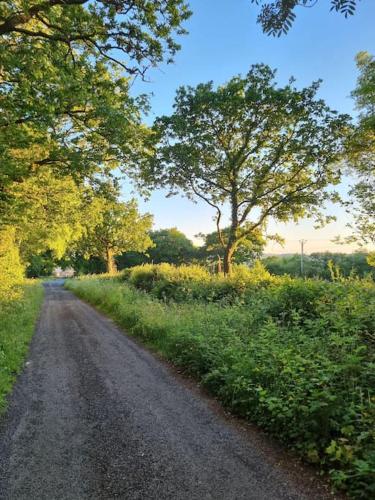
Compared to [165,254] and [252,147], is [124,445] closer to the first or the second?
[252,147]

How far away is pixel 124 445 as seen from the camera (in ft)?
15.1

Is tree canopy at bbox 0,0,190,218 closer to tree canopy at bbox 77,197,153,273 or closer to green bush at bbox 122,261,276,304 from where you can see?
green bush at bbox 122,261,276,304

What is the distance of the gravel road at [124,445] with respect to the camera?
12.0ft

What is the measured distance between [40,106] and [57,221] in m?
10.2

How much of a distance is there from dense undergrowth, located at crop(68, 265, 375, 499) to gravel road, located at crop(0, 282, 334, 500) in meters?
0.49

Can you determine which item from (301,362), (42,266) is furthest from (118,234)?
(301,362)

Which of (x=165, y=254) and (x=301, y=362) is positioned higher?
(x=165, y=254)

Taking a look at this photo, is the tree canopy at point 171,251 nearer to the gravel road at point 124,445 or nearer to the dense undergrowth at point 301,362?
the dense undergrowth at point 301,362

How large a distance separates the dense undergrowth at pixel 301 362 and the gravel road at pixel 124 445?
49 centimetres

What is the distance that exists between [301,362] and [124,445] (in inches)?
113

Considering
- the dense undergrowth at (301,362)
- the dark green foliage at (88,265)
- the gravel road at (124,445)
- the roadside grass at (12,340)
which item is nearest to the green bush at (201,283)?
the dense undergrowth at (301,362)

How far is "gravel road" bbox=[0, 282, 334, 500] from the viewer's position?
12.0ft

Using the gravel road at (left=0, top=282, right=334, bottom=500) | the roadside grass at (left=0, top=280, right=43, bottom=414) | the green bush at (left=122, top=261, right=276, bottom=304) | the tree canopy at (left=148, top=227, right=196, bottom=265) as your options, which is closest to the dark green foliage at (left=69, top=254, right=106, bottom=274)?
the tree canopy at (left=148, top=227, right=196, bottom=265)

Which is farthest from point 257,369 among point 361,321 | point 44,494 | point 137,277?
point 137,277
